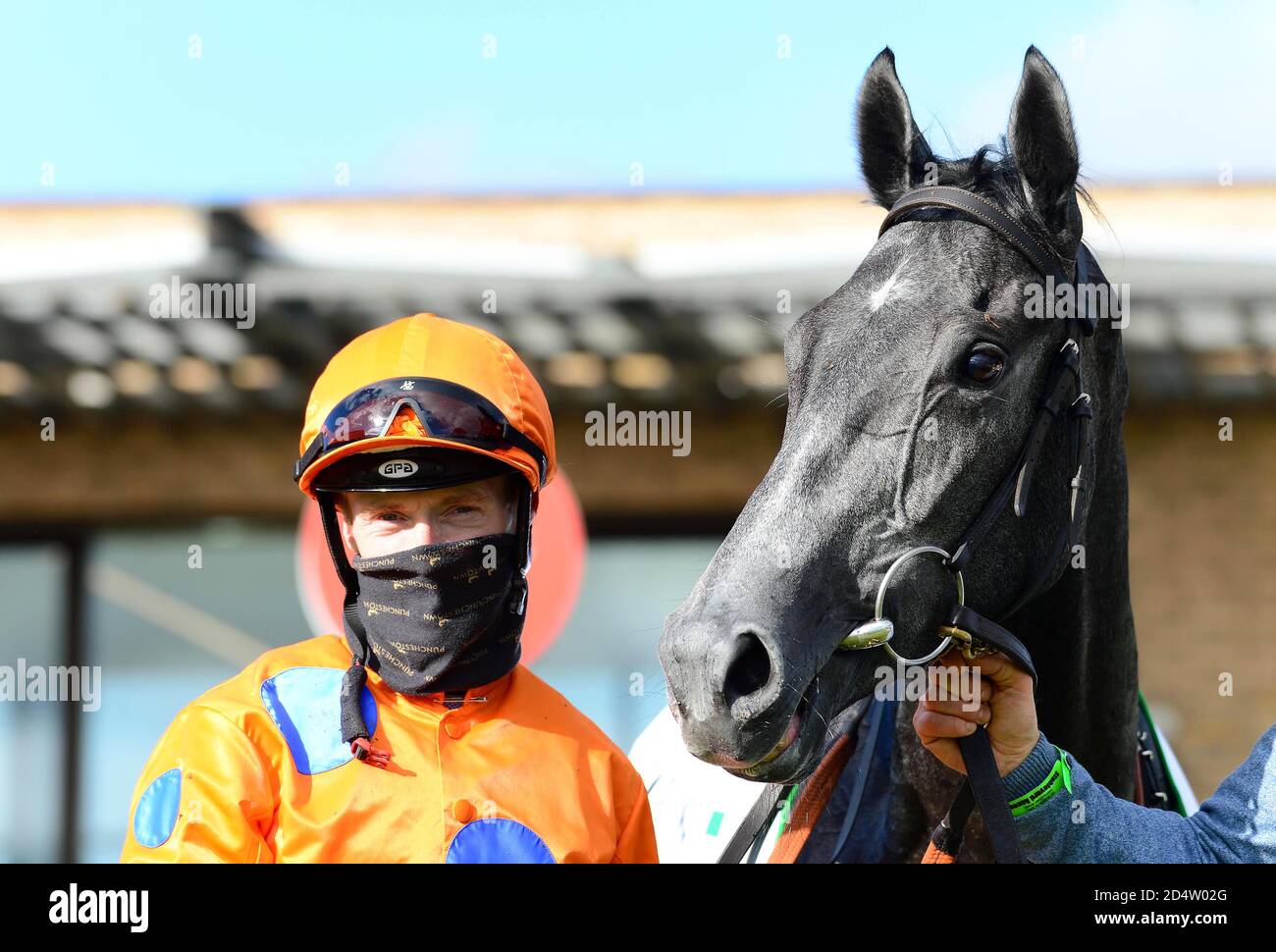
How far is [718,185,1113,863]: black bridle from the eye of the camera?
2.05 meters

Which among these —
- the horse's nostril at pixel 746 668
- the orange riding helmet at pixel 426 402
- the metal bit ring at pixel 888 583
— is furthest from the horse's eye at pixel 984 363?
the orange riding helmet at pixel 426 402

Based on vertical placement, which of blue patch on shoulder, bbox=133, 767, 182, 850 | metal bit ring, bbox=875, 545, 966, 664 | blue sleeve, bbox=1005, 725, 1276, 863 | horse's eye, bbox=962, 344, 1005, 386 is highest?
horse's eye, bbox=962, 344, 1005, 386

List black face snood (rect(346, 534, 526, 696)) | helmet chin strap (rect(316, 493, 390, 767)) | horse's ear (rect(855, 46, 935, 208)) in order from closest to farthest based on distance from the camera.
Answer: helmet chin strap (rect(316, 493, 390, 767)) → black face snood (rect(346, 534, 526, 696)) → horse's ear (rect(855, 46, 935, 208))

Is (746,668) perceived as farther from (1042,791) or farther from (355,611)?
(355,611)

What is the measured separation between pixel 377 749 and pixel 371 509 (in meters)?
0.38

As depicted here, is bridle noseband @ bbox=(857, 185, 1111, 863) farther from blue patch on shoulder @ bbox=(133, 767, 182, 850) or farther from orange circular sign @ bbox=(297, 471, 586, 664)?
orange circular sign @ bbox=(297, 471, 586, 664)

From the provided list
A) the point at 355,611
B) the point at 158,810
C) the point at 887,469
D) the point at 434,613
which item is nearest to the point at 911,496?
the point at 887,469

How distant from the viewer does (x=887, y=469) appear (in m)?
2.02

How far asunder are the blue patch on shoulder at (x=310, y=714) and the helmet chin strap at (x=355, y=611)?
15mm

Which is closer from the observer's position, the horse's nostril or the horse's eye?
the horse's nostril

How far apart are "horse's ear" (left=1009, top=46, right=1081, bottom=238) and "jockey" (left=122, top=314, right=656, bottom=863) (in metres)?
0.90

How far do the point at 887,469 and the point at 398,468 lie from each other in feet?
2.45

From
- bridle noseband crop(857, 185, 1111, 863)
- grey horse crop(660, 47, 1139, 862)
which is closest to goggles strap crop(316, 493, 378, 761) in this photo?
grey horse crop(660, 47, 1139, 862)

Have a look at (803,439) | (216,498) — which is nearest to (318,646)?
(803,439)
